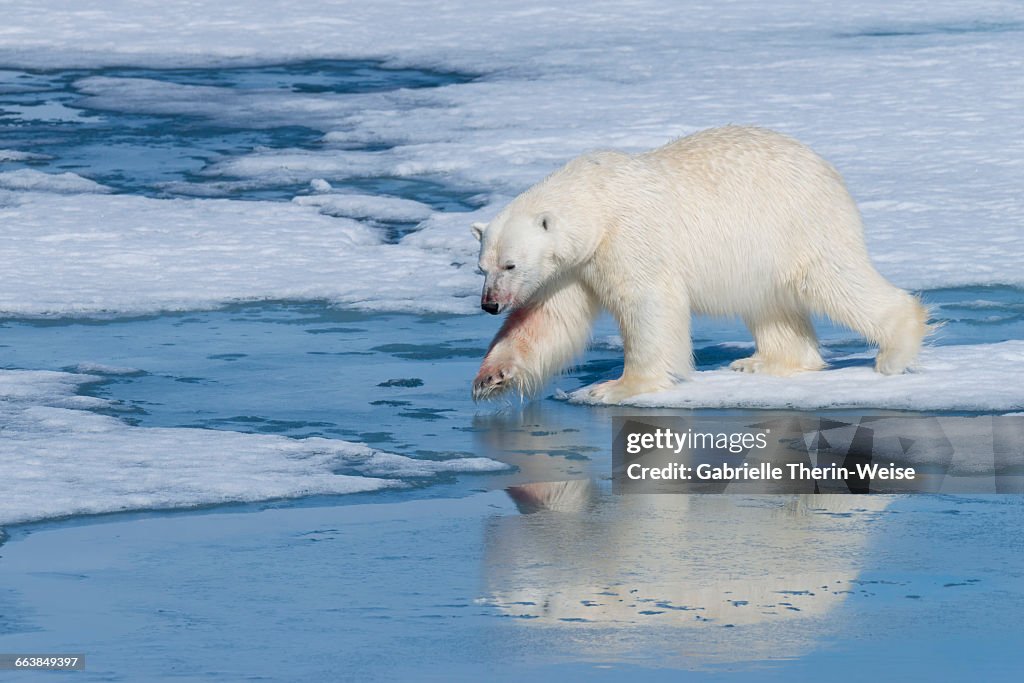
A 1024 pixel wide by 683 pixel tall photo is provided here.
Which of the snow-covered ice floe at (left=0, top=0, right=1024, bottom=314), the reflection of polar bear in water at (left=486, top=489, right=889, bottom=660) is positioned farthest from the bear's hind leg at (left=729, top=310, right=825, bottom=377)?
the reflection of polar bear in water at (left=486, top=489, right=889, bottom=660)

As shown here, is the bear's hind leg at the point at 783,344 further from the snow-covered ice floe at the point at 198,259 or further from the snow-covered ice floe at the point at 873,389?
the snow-covered ice floe at the point at 198,259

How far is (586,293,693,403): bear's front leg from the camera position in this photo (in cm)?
565

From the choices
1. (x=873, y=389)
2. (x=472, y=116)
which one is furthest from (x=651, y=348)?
(x=472, y=116)

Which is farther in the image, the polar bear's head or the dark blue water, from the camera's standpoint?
the dark blue water

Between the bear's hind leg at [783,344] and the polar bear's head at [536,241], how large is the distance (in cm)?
71

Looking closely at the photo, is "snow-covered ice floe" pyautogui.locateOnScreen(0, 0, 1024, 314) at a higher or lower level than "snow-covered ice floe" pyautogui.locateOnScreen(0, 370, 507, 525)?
higher

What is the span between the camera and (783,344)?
5.98 metres

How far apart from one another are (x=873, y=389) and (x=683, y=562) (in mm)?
1887

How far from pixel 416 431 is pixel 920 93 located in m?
8.24

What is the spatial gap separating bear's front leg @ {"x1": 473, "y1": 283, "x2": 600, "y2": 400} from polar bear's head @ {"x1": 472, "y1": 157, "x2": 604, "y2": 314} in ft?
0.46

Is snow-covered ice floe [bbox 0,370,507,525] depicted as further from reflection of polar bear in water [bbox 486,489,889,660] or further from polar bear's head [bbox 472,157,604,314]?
polar bear's head [bbox 472,157,604,314]

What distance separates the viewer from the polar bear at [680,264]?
5641 millimetres

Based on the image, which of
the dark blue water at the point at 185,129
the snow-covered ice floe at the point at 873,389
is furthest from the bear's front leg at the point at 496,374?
the dark blue water at the point at 185,129

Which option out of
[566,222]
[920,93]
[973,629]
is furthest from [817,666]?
[920,93]
